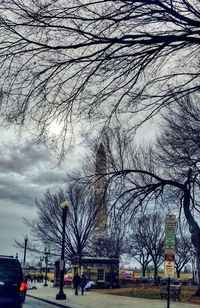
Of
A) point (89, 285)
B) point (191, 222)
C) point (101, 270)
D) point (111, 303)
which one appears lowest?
point (111, 303)

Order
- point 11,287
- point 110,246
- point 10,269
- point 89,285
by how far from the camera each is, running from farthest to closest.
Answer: point 110,246
point 89,285
point 10,269
point 11,287

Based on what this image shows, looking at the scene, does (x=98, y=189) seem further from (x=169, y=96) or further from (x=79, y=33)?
(x=79, y=33)

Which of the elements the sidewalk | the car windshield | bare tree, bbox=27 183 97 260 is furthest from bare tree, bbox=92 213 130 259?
the car windshield

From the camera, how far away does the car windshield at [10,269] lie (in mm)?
15119

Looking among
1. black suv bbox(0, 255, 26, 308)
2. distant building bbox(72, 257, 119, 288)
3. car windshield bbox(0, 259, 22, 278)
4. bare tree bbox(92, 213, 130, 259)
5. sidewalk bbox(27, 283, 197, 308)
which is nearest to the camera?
black suv bbox(0, 255, 26, 308)

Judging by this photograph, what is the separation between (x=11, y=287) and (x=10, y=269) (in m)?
0.57

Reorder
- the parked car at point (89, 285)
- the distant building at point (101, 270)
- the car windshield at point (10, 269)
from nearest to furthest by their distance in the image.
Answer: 1. the car windshield at point (10, 269)
2. the parked car at point (89, 285)
3. the distant building at point (101, 270)

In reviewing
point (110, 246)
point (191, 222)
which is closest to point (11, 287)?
point (191, 222)

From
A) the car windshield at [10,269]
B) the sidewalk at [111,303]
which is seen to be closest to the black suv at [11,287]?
the car windshield at [10,269]

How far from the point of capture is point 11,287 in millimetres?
14992

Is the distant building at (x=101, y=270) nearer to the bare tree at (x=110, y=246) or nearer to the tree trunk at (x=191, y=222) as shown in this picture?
the bare tree at (x=110, y=246)

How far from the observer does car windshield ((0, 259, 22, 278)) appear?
15119mm

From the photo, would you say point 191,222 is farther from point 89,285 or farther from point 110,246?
point 110,246

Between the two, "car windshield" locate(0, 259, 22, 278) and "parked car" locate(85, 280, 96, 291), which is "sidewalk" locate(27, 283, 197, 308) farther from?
"parked car" locate(85, 280, 96, 291)
